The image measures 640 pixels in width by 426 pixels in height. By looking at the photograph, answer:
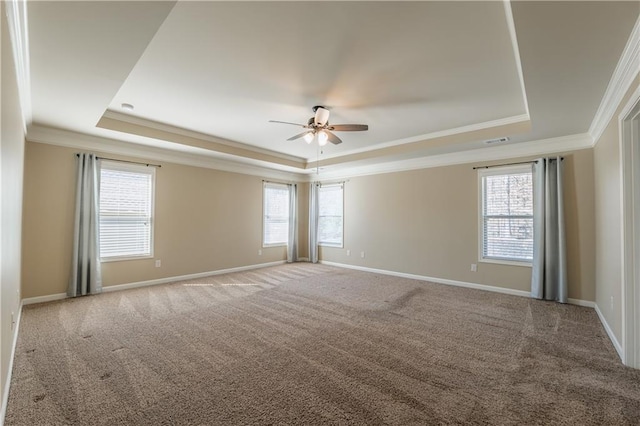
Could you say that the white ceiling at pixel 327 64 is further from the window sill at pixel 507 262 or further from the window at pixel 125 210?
the window sill at pixel 507 262

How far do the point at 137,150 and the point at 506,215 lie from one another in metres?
6.48

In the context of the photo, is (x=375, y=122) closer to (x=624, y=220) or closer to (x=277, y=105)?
(x=277, y=105)

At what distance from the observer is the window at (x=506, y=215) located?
4559 mm

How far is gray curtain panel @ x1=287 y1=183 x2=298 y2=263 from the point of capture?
7.49m

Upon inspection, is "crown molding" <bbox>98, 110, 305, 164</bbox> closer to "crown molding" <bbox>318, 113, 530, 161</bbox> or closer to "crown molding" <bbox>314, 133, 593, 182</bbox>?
"crown molding" <bbox>318, 113, 530, 161</bbox>

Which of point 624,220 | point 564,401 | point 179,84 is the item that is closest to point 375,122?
point 179,84

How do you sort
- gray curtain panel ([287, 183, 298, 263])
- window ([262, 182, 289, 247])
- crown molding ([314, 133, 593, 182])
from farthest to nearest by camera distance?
gray curtain panel ([287, 183, 298, 263]) → window ([262, 182, 289, 247]) → crown molding ([314, 133, 593, 182])

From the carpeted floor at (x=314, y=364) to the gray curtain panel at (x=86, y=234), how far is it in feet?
1.16

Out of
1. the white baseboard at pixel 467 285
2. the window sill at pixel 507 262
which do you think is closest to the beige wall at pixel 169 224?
the white baseboard at pixel 467 285

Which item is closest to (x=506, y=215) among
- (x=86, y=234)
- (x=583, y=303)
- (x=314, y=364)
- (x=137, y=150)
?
(x=583, y=303)

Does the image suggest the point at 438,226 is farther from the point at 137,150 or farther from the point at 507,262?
the point at 137,150

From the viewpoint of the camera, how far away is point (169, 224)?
17.2ft

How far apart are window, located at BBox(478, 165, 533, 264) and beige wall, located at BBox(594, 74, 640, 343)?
2.79ft

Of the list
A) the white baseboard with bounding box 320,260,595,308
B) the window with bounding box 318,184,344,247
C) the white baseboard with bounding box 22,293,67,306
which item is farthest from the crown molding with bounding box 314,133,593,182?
the white baseboard with bounding box 22,293,67,306
